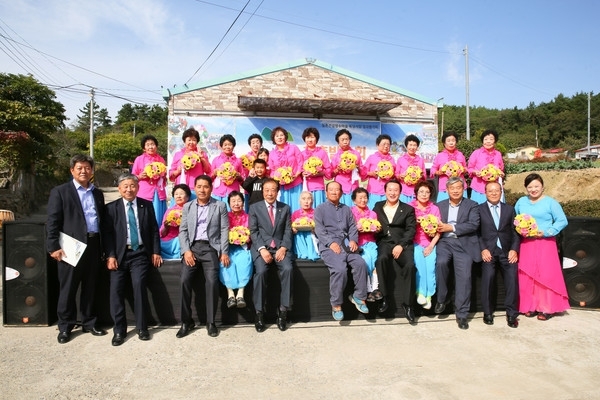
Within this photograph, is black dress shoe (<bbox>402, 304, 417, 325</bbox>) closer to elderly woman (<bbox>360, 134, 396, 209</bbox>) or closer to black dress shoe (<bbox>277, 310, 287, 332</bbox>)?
black dress shoe (<bbox>277, 310, 287, 332</bbox>)

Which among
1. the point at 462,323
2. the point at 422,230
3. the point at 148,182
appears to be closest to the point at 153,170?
the point at 148,182

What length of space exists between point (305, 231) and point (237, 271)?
1127mm

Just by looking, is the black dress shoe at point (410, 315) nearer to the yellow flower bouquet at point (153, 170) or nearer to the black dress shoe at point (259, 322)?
the black dress shoe at point (259, 322)

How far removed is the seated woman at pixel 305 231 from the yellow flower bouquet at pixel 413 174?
5.32ft

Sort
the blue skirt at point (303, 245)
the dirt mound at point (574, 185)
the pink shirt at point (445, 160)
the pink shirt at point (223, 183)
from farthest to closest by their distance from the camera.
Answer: the dirt mound at point (574, 185), the pink shirt at point (445, 160), the pink shirt at point (223, 183), the blue skirt at point (303, 245)

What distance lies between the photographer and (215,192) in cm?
622

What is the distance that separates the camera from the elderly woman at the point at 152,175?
589cm

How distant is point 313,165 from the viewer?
6.06 m

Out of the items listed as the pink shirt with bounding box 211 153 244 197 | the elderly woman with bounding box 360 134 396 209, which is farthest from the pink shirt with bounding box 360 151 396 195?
the pink shirt with bounding box 211 153 244 197

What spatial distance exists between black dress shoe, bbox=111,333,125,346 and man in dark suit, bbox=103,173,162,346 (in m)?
0.01

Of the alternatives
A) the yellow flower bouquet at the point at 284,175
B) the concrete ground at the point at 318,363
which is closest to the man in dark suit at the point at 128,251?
the concrete ground at the point at 318,363

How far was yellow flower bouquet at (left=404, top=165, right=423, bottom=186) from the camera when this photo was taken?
19.7 ft

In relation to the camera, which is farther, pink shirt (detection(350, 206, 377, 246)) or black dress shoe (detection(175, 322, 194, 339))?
pink shirt (detection(350, 206, 377, 246))

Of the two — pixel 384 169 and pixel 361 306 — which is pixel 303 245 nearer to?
pixel 361 306
